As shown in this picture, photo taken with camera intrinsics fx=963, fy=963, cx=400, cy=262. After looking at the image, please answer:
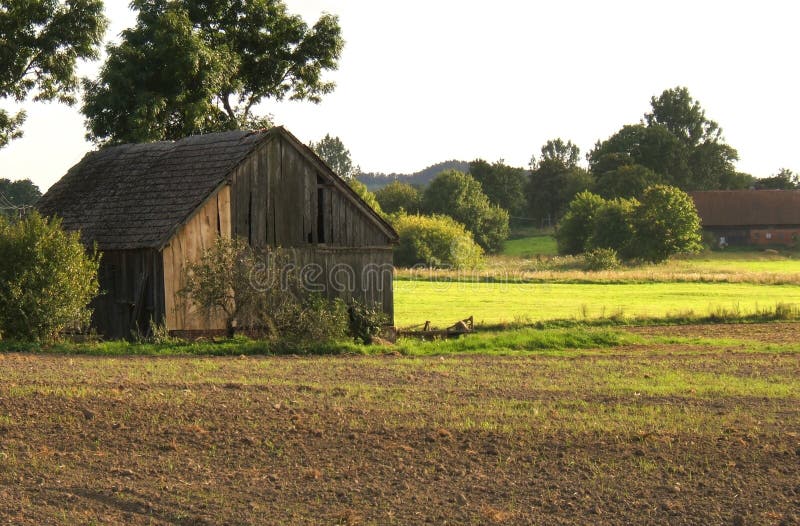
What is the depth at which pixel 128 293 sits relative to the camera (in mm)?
27438

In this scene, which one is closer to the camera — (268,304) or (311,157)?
(268,304)

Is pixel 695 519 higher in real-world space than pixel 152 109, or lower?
lower

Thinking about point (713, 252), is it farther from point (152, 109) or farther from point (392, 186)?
point (152, 109)

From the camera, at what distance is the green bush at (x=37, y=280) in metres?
23.9

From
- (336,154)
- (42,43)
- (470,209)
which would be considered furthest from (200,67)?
(336,154)

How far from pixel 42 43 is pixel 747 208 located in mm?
88605

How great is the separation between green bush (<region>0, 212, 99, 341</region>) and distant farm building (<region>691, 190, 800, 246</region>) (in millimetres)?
92951

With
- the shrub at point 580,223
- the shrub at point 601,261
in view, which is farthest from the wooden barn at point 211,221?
the shrub at point 580,223

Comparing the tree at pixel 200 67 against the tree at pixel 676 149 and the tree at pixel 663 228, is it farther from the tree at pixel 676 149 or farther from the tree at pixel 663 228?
the tree at pixel 676 149

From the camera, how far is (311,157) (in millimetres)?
28703

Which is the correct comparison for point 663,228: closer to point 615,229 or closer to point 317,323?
point 615,229

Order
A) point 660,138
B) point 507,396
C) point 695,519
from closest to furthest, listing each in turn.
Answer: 1. point 695,519
2. point 507,396
3. point 660,138

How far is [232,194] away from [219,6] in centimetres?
1970

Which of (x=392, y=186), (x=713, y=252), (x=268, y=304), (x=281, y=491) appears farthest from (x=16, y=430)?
(x=392, y=186)
